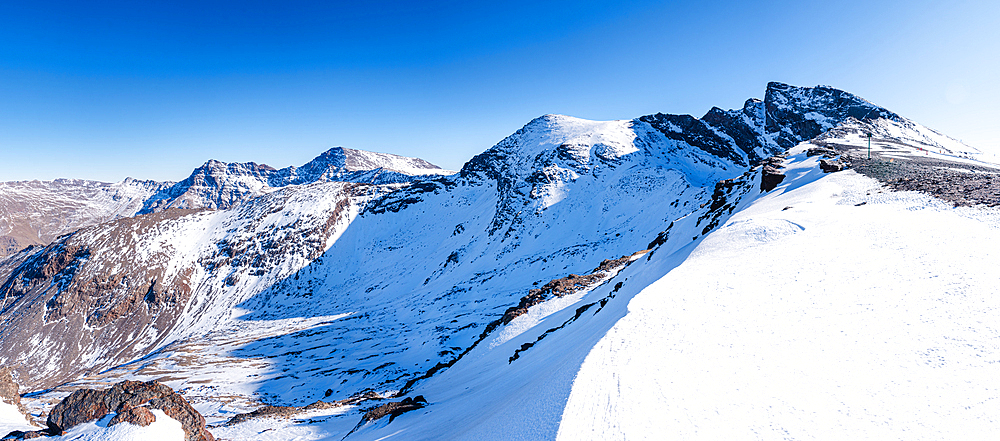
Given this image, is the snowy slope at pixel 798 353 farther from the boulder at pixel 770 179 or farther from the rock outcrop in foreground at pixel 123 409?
the boulder at pixel 770 179

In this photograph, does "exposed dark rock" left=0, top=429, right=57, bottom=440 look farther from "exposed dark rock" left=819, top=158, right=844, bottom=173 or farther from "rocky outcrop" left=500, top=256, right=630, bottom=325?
"exposed dark rock" left=819, top=158, right=844, bottom=173

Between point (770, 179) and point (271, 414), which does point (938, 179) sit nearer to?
point (770, 179)

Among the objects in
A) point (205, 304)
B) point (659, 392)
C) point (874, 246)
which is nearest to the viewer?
point (659, 392)

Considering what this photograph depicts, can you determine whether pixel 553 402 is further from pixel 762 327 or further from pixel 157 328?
pixel 157 328

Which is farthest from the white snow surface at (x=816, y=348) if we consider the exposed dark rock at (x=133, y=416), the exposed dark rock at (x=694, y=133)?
the exposed dark rock at (x=694, y=133)

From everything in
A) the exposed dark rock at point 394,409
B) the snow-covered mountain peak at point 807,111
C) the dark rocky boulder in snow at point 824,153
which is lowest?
the exposed dark rock at point 394,409

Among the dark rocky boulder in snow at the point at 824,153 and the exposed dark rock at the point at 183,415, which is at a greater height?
the dark rocky boulder in snow at the point at 824,153

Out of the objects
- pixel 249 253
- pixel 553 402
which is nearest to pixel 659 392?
pixel 553 402

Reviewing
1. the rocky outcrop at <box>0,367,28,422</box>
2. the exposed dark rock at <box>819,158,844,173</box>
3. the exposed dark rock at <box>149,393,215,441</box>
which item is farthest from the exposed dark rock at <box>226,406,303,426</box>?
the exposed dark rock at <box>819,158,844,173</box>
